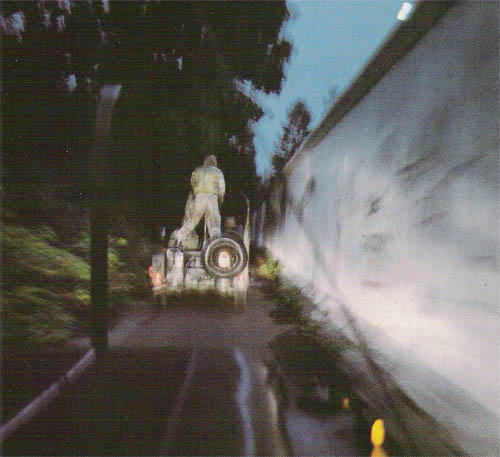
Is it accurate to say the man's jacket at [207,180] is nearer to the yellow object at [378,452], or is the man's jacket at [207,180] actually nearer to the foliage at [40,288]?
the foliage at [40,288]

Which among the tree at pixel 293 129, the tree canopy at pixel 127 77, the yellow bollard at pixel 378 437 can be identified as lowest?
the yellow bollard at pixel 378 437

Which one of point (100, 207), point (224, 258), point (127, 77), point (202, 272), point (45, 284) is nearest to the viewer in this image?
point (100, 207)

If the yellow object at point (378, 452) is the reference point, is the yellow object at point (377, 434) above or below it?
above

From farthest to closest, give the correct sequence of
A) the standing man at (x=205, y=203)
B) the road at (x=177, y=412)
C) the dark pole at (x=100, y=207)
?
1. the standing man at (x=205, y=203)
2. the dark pole at (x=100, y=207)
3. the road at (x=177, y=412)

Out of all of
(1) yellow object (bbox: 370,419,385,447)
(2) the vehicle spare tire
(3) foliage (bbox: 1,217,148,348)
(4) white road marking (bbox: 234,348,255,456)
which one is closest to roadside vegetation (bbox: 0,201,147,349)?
(3) foliage (bbox: 1,217,148,348)

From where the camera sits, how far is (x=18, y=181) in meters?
7.92

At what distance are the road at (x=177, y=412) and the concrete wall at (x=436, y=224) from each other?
112 cm

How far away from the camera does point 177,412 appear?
3.87m

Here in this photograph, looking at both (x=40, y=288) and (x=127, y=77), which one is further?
(x=127, y=77)

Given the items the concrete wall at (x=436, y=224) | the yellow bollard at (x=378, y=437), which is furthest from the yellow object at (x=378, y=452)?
the concrete wall at (x=436, y=224)

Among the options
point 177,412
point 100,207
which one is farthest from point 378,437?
point 100,207

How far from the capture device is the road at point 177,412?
3281 mm

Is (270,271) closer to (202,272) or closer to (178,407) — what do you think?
(202,272)

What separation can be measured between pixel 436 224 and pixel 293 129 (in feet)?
117
